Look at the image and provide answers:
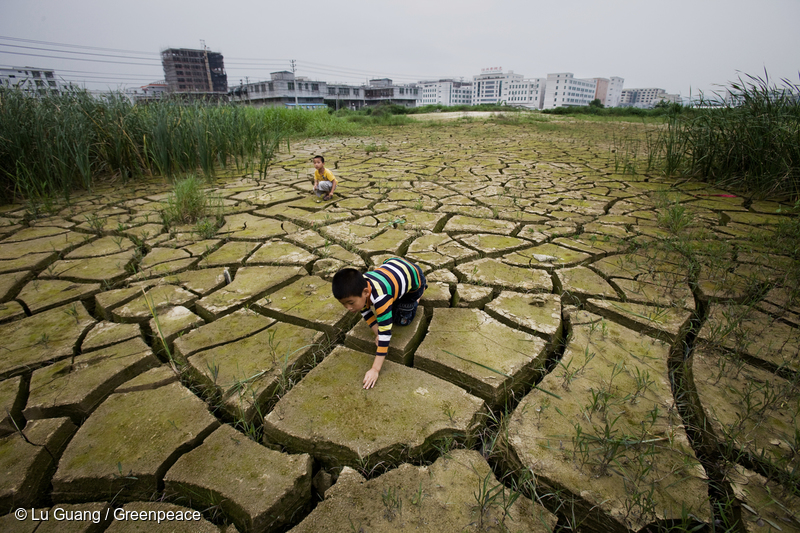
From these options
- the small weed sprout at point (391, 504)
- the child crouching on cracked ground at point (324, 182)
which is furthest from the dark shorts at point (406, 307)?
the child crouching on cracked ground at point (324, 182)

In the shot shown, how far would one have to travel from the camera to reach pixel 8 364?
1495 millimetres

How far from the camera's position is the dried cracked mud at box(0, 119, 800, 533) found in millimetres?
1007

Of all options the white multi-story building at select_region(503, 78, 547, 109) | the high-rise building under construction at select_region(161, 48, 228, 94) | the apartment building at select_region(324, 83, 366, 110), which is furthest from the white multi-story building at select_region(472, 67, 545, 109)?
the high-rise building under construction at select_region(161, 48, 228, 94)

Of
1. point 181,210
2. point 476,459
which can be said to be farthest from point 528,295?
point 181,210

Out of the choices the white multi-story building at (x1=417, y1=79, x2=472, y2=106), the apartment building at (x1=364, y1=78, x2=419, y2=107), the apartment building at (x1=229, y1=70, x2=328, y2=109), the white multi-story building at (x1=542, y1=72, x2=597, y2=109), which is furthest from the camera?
the white multi-story building at (x1=417, y1=79, x2=472, y2=106)

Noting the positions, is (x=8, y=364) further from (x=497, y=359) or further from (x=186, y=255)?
(x=497, y=359)

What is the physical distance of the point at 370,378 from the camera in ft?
4.48

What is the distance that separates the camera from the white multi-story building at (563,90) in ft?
224

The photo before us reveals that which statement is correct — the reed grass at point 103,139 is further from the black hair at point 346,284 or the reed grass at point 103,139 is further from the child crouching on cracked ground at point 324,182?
the black hair at point 346,284

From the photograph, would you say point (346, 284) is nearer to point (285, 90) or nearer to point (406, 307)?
point (406, 307)

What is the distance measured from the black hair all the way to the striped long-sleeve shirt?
8cm

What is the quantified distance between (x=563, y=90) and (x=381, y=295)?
81.3 metres

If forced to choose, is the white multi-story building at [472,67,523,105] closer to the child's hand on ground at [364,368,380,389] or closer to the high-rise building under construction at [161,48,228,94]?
the high-rise building under construction at [161,48,228,94]

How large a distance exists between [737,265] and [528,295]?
1.39 meters
